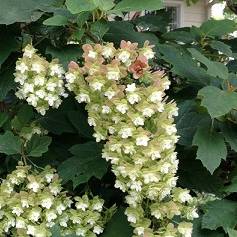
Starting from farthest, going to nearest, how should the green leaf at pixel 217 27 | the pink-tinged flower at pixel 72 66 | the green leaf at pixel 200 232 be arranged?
1. the green leaf at pixel 217 27
2. the green leaf at pixel 200 232
3. the pink-tinged flower at pixel 72 66

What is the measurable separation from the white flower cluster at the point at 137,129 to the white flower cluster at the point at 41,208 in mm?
143

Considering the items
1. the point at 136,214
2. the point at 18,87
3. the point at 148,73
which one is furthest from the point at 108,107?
the point at 18,87

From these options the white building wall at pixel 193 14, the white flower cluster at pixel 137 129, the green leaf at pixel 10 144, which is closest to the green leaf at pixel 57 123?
the green leaf at pixel 10 144

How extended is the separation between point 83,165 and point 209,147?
31 centimetres

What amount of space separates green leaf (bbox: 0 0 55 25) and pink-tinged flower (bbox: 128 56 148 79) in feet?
1.01

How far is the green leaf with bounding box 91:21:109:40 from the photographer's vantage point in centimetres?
128

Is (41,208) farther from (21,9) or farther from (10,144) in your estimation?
(21,9)

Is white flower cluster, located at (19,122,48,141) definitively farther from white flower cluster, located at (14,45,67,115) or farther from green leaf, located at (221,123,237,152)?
green leaf, located at (221,123,237,152)

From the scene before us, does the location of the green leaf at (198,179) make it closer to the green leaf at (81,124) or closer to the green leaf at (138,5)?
the green leaf at (81,124)

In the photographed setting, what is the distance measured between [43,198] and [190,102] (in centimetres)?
45

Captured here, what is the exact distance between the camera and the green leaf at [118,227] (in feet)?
4.30

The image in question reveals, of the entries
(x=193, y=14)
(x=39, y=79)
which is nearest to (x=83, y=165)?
(x=39, y=79)

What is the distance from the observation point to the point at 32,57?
127cm

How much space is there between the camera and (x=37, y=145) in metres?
1.35
